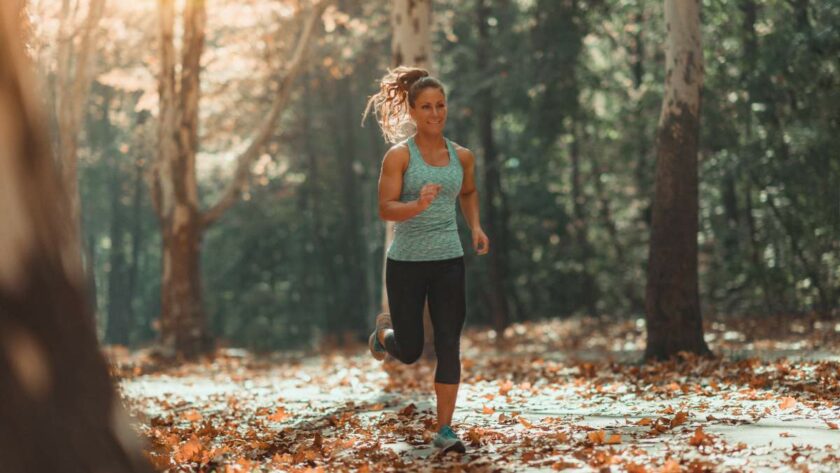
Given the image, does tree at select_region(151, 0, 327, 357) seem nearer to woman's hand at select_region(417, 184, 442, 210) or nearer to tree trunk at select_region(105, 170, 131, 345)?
woman's hand at select_region(417, 184, 442, 210)

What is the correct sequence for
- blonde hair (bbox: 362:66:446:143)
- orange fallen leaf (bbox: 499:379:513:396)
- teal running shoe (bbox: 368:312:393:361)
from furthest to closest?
orange fallen leaf (bbox: 499:379:513:396), teal running shoe (bbox: 368:312:393:361), blonde hair (bbox: 362:66:446:143)

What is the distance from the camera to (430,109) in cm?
621

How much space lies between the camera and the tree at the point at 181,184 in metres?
19.2

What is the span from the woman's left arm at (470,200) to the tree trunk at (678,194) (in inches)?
212

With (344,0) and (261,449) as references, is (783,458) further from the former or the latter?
(344,0)

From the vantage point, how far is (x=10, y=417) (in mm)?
3996

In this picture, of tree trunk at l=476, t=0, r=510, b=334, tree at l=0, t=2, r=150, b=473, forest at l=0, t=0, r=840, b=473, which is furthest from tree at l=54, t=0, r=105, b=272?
tree at l=0, t=2, r=150, b=473

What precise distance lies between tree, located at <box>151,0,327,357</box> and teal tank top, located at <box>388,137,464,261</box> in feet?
45.6

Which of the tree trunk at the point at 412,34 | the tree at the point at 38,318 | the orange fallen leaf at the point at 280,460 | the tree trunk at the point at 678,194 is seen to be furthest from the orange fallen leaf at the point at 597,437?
the tree trunk at the point at 412,34

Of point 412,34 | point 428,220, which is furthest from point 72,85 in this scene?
point 428,220

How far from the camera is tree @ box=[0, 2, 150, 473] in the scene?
158 inches

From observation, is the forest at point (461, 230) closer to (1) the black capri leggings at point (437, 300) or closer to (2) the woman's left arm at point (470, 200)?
(1) the black capri leggings at point (437, 300)

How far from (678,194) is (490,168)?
48.5ft

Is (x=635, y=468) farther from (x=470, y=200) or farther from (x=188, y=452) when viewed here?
(x=188, y=452)
